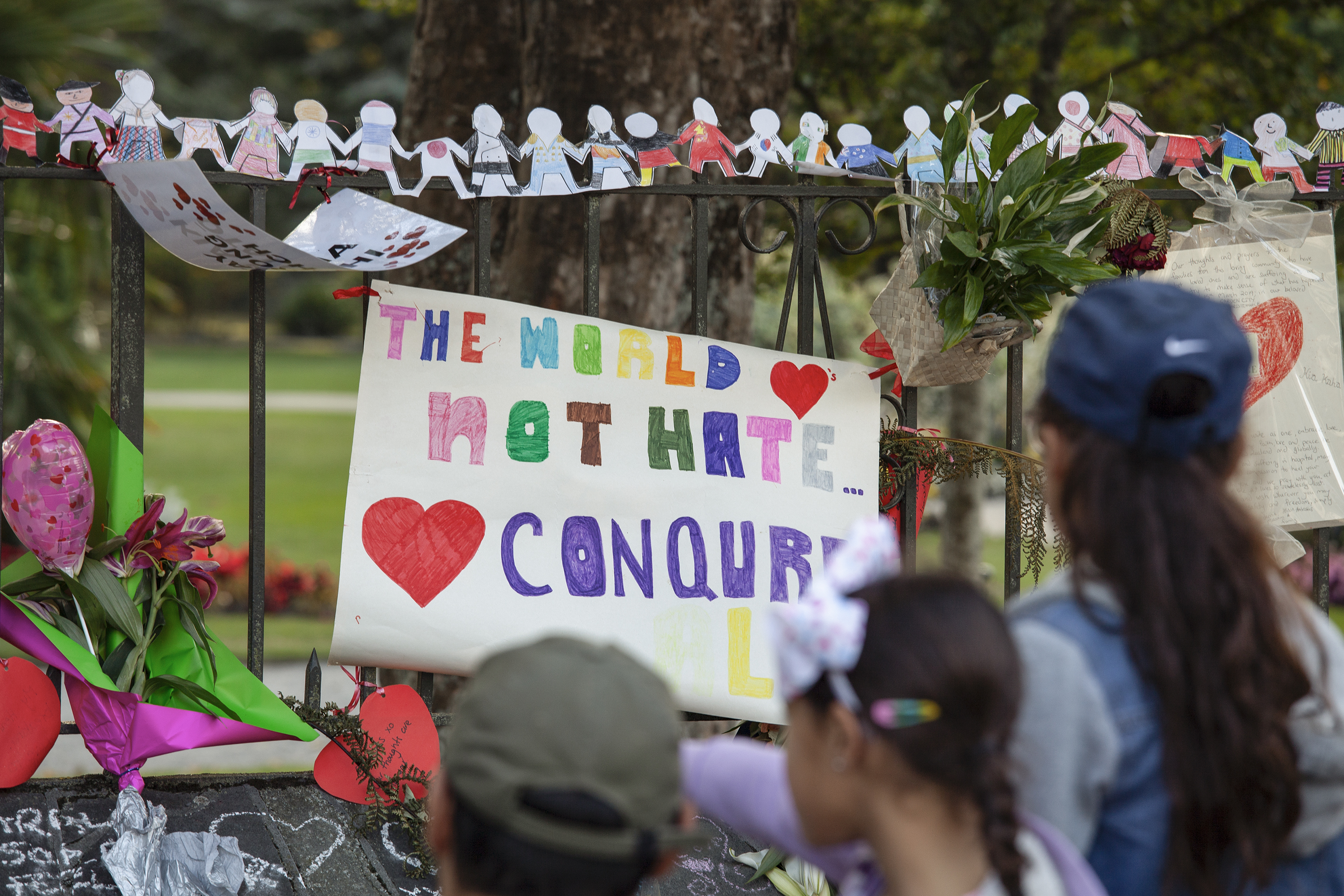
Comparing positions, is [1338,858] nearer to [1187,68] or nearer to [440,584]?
[440,584]

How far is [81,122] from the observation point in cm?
245

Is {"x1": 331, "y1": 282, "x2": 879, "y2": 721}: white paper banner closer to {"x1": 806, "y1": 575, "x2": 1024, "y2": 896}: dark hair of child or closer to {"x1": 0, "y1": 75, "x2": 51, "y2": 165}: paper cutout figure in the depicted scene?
{"x1": 0, "y1": 75, "x2": 51, "y2": 165}: paper cutout figure

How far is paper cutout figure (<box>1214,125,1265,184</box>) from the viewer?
3062 millimetres

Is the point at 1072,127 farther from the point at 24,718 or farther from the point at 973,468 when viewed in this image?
the point at 24,718

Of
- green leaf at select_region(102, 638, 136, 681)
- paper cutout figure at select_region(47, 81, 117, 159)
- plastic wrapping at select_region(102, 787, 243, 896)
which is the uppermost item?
paper cutout figure at select_region(47, 81, 117, 159)

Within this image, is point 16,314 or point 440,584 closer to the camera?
point 440,584

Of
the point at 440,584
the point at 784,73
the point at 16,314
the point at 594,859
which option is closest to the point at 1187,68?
the point at 784,73

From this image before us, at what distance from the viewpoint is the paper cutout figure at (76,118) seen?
2.44 m

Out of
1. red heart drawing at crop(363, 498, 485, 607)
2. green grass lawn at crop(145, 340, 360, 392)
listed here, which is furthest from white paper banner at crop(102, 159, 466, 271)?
green grass lawn at crop(145, 340, 360, 392)

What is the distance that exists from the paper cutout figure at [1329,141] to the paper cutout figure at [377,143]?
2275mm

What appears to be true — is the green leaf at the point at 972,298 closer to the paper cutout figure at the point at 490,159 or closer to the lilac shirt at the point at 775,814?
the paper cutout figure at the point at 490,159

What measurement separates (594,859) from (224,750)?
18.1 ft

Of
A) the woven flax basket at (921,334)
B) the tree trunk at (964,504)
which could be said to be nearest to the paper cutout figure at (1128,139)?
the woven flax basket at (921,334)

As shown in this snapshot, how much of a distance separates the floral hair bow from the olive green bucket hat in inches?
5.3
